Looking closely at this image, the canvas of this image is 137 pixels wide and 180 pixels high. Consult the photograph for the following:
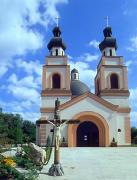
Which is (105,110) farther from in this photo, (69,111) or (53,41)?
(53,41)

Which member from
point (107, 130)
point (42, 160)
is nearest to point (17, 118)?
point (107, 130)

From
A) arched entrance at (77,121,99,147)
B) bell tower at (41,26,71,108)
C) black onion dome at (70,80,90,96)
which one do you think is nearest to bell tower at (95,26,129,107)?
arched entrance at (77,121,99,147)

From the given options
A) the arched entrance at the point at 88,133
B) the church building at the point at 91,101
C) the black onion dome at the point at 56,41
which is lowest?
the arched entrance at the point at 88,133

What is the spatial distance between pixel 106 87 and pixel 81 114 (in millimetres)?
5128

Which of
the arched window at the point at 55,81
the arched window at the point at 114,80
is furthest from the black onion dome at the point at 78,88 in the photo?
the arched window at the point at 55,81

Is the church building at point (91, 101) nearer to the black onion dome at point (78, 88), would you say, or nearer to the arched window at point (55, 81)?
the arched window at point (55, 81)

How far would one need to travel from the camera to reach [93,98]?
37.1 metres

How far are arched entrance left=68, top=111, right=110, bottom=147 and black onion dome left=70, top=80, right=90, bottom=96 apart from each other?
27.2ft

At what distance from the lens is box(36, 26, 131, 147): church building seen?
36.7 meters

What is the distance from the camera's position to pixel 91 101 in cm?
3712

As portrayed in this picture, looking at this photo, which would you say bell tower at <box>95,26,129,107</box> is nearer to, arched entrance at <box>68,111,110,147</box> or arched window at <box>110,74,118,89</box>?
arched window at <box>110,74,118,89</box>

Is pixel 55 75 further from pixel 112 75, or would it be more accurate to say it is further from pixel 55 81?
pixel 112 75

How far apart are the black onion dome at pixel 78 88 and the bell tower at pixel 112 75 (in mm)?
4535

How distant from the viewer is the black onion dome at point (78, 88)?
149 ft
